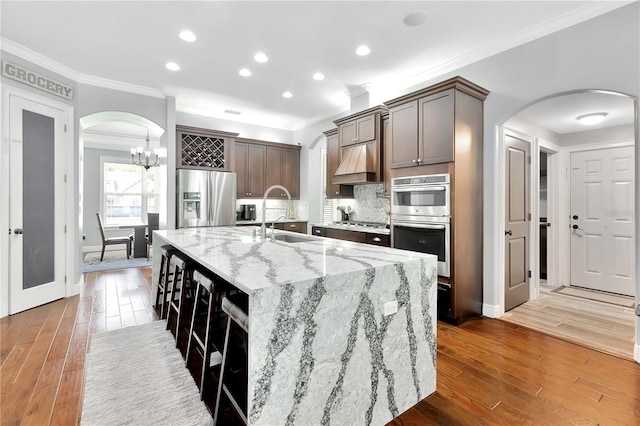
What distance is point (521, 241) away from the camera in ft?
12.4

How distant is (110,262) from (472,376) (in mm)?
6769

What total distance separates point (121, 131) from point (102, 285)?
14.2ft

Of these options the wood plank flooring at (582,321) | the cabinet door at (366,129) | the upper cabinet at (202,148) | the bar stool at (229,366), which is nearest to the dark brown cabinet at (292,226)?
the upper cabinet at (202,148)

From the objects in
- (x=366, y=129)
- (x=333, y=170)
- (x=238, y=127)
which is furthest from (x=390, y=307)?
(x=238, y=127)

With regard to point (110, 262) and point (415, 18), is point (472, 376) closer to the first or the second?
point (415, 18)

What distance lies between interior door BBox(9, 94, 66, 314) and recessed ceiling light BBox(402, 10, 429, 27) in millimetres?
4280

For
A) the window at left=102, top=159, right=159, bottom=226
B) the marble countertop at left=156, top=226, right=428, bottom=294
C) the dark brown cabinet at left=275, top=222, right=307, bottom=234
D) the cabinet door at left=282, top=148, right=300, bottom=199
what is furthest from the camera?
the window at left=102, top=159, right=159, bottom=226

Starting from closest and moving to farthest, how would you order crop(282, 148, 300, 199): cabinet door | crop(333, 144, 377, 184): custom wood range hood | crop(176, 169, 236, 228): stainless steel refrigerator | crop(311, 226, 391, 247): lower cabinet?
crop(311, 226, 391, 247): lower cabinet < crop(333, 144, 377, 184): custom wood range hood < crop(176, 169, 236, 228): stainless steel refrigerator < crop(282, 148, 300, 199): cabinet door

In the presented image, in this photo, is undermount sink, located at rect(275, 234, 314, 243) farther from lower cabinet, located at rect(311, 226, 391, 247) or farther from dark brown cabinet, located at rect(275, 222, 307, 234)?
dark brown cabinet, located at rect(275, 222, 307, 234)

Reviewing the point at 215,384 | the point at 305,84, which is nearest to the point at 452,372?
the point at 215,384

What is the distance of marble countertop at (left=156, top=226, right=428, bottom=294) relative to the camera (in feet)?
4.48

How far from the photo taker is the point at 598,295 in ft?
14.0

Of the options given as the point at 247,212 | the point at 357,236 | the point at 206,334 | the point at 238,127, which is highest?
the point at 238,127

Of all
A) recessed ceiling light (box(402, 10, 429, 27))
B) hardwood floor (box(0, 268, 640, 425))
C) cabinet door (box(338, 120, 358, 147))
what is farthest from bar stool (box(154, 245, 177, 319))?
recessed ceiling light (box(402, 10, 429, 27))
